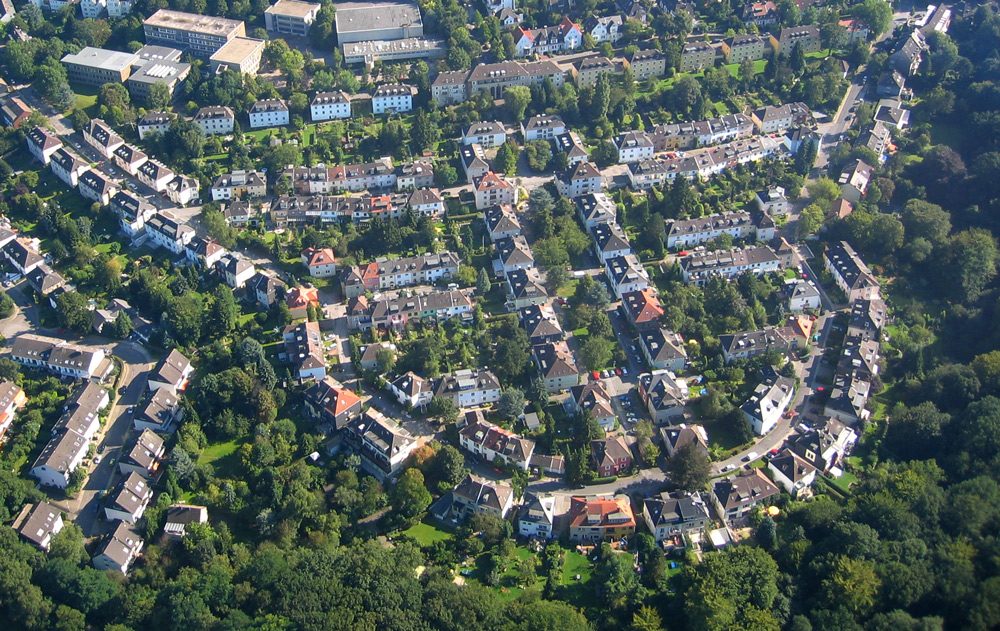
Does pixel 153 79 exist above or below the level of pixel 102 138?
above

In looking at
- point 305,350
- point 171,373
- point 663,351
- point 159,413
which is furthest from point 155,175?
point 663,351

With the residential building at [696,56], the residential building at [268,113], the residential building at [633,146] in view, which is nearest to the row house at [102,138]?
Result: the residential building at [268,113]

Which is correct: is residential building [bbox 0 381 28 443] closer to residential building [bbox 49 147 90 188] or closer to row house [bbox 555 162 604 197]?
residential building [bbox 49 147 90 188]

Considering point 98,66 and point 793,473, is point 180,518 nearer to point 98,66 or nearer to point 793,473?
point 793,473

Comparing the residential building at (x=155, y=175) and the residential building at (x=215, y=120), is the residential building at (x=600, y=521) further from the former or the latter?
the residential building at (x=215, y=120)

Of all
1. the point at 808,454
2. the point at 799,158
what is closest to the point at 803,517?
the point at 808,454

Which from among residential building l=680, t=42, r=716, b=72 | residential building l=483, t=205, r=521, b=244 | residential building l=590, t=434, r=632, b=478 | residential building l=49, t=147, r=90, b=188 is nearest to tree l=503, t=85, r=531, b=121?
residential building l=483, t=205, r=521, b=244
